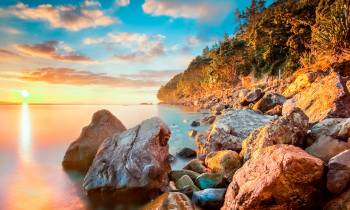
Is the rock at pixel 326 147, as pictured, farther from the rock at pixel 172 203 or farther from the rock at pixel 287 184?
the rock at pixel 172 203

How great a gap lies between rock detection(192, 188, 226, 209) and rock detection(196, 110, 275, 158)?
4.46 meters

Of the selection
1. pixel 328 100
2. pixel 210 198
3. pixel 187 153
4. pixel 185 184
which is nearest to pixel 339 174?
pixel 210 198

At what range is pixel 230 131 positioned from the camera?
13180 millimetres

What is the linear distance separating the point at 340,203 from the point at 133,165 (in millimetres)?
5618

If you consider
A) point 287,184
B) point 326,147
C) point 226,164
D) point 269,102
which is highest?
point 269,102

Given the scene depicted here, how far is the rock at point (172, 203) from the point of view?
7566 millimetres

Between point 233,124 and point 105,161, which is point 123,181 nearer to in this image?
point 105,161

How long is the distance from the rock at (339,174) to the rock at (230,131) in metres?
6.20

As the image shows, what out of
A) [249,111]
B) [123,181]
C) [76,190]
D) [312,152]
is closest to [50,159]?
[76,190]

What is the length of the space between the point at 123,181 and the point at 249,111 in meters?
7.71

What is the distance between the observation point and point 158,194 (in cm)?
918

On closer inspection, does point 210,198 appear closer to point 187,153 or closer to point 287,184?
point 287,184

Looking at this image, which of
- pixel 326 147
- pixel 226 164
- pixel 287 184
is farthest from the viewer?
pixel 226 164

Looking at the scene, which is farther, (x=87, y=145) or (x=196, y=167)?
(x=87, y=145)
